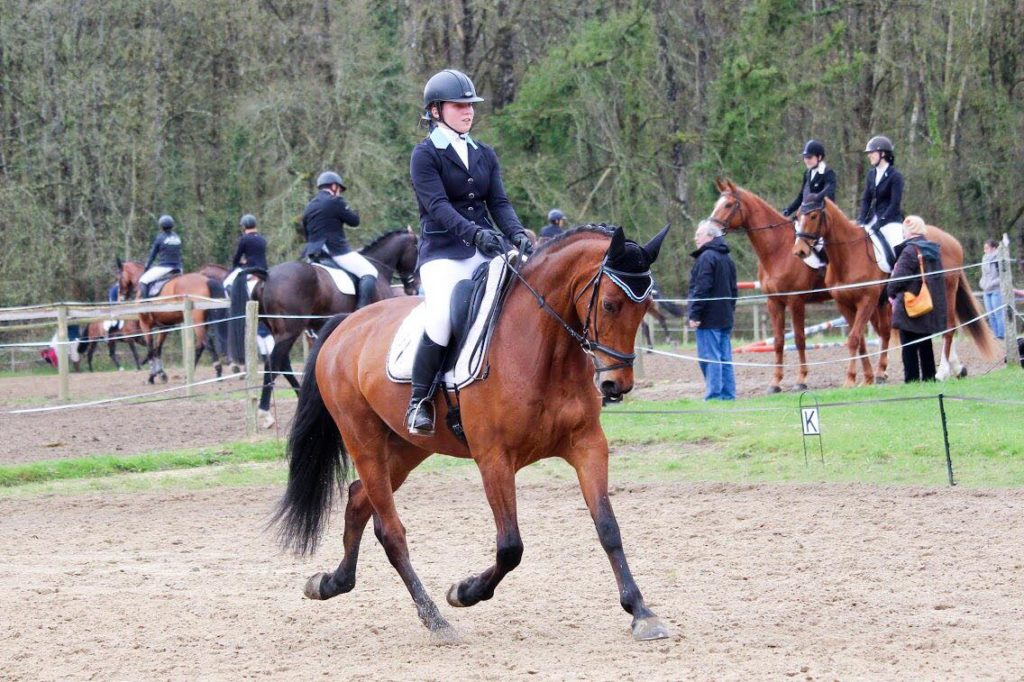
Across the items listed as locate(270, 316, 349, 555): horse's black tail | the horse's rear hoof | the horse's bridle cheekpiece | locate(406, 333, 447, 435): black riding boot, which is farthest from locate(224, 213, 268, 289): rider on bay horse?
the horse's bridle cheekpiece

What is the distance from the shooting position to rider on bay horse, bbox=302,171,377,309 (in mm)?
16062

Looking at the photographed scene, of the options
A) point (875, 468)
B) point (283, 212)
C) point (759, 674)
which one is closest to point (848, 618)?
point (759, 674)

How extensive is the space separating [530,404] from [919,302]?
9756mm

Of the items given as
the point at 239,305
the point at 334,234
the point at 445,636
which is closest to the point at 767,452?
the point at 445,636

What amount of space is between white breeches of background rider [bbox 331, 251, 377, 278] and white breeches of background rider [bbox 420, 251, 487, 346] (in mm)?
9403

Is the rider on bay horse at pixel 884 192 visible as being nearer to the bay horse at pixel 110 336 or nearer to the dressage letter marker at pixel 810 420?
the dressage letter marker at pixel 810 420

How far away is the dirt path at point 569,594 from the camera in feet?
18.7

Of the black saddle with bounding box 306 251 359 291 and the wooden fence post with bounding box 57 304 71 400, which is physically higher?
the black saddle with bounding box 306 251 359 291

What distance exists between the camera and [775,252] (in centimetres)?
1698

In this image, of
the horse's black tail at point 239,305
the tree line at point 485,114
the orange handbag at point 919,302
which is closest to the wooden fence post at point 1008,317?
the orange handbag at point 919,302

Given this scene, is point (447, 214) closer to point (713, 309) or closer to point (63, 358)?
point (713, 309)

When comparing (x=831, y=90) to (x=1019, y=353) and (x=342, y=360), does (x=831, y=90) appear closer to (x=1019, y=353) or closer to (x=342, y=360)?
(x=1019, y=353)

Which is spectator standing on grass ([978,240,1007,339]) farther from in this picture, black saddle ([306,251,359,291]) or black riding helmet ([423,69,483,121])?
black riding helmet ([423,69,483,121])

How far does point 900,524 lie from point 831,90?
2352 centimetres
